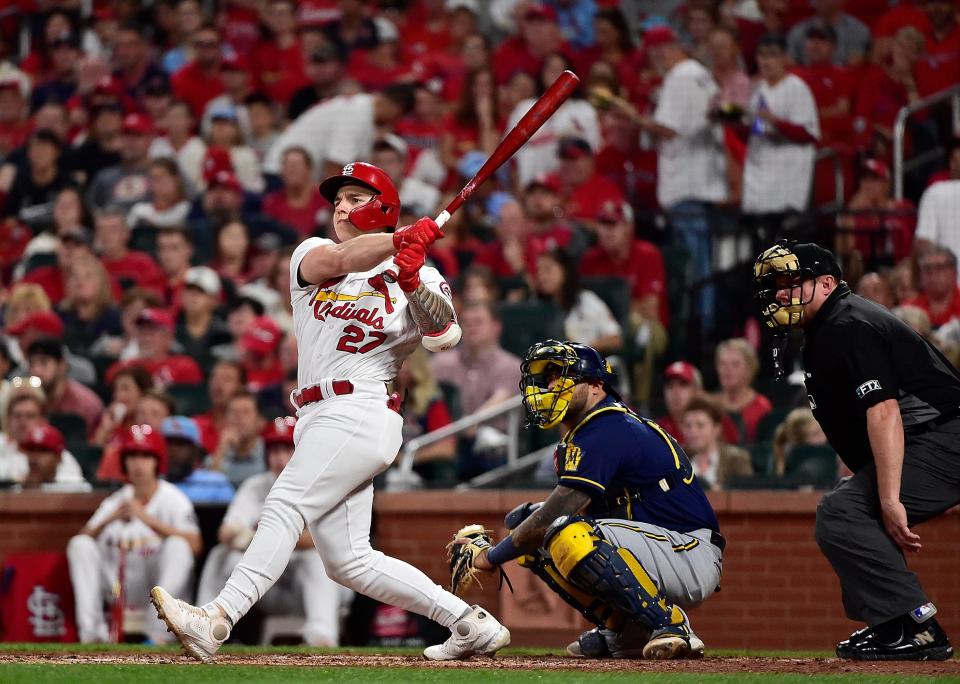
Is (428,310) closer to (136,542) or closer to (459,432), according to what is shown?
(136,542)

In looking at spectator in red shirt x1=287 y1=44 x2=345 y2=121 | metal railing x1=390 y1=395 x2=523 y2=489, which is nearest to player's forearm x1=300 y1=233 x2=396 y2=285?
metal railing x1=390 y1=395 x2=523 y2=489

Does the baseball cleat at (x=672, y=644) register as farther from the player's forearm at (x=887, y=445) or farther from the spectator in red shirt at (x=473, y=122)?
the spectator in red shirt at (x=473, y=122)

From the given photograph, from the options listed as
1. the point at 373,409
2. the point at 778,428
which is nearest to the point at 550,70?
the point at 778,428

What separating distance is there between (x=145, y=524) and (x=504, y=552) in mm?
3433

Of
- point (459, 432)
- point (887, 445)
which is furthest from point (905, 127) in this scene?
point (887, 445)

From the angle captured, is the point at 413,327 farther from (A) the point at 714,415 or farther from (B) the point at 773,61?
(B) the point at 773,61

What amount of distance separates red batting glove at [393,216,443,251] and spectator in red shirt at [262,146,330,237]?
Result: 6660mm

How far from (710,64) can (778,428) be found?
3.74m

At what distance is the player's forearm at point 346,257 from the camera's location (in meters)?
5.34

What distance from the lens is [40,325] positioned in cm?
1098

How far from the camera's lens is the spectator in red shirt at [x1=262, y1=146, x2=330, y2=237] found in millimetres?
11883

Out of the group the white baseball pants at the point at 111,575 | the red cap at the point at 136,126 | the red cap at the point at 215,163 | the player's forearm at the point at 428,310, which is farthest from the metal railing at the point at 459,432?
the red cap at the point at 136,126

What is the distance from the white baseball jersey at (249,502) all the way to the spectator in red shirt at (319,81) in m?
5.30

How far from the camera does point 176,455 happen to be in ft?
30.1
